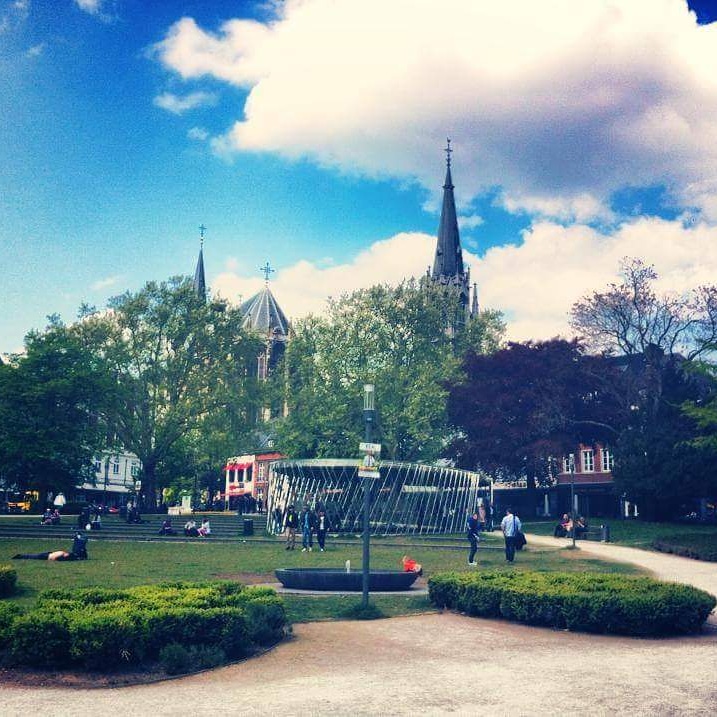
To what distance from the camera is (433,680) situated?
9.61 metres

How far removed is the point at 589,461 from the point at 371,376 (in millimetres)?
31211

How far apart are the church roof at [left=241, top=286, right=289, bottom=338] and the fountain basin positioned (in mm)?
96253

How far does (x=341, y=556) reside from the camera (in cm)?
2855

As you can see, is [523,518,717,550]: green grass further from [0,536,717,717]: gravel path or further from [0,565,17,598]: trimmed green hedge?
[0,565,17,598]: trimmed green hedge

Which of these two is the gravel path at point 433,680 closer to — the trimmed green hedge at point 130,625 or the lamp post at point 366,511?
the trimmed green hedge at point 130,625

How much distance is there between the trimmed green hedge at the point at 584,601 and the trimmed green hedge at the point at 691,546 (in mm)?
14942

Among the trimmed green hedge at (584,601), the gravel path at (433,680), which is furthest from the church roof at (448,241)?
the gravel path at (433,680)

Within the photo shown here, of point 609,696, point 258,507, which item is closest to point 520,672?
point 609,696

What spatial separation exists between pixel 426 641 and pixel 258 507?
203 feet

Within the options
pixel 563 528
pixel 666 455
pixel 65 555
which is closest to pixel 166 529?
pixel 65 555

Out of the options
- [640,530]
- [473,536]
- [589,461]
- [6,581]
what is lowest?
[640,530]

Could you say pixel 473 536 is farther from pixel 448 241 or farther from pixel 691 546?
pixel 448 241

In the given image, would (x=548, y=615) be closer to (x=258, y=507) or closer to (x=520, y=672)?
(x=520, y=672)

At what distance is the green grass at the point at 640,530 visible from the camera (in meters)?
38.3
